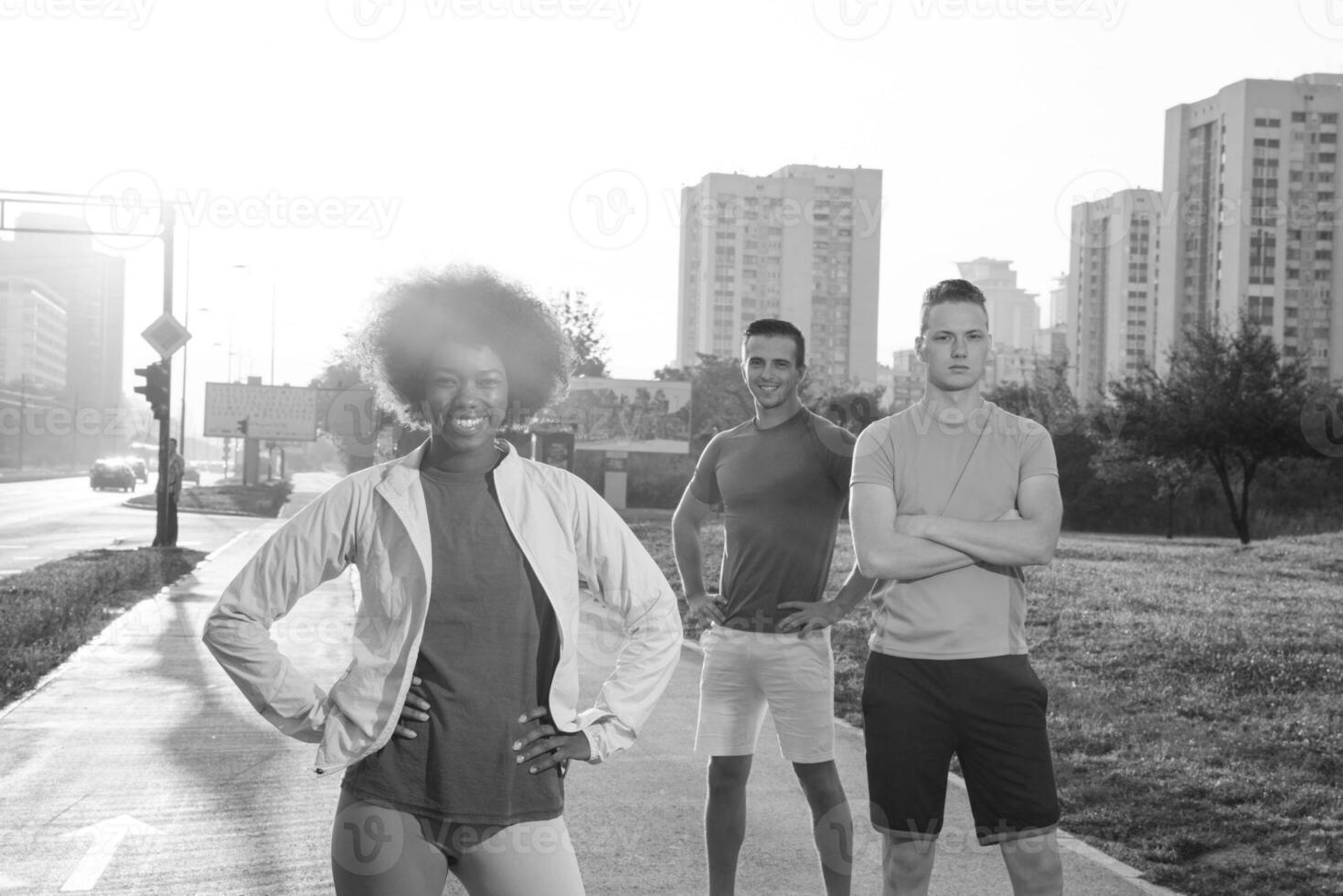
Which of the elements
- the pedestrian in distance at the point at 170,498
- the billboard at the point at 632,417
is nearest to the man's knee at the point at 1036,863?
the pedestrian in distance at the point at 170,498

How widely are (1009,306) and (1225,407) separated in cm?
13669

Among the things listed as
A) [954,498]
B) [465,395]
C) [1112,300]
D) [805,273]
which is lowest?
[954,498]

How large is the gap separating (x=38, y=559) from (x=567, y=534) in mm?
21155

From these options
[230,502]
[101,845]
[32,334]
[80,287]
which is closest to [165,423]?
[101,845]

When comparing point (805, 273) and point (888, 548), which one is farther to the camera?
point (805, 273)

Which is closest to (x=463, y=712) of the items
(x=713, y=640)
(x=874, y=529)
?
(x=874, y=529)

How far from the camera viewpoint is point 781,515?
15.7ft

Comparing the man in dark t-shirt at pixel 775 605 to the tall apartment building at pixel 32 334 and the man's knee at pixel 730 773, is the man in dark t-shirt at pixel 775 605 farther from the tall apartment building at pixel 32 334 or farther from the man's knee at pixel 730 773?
the tall apartment building at pixel 32 334

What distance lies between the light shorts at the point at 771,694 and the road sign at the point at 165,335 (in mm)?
19349

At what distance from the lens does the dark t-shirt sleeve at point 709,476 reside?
16.8 feet

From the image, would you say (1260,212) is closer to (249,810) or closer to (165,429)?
(165,429)

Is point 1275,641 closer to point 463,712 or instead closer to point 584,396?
point 463,712

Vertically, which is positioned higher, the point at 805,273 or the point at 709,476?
the point at 805,273

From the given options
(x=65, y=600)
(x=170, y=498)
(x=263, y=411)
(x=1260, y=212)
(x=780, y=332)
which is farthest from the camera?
(x=1260, y=212)
